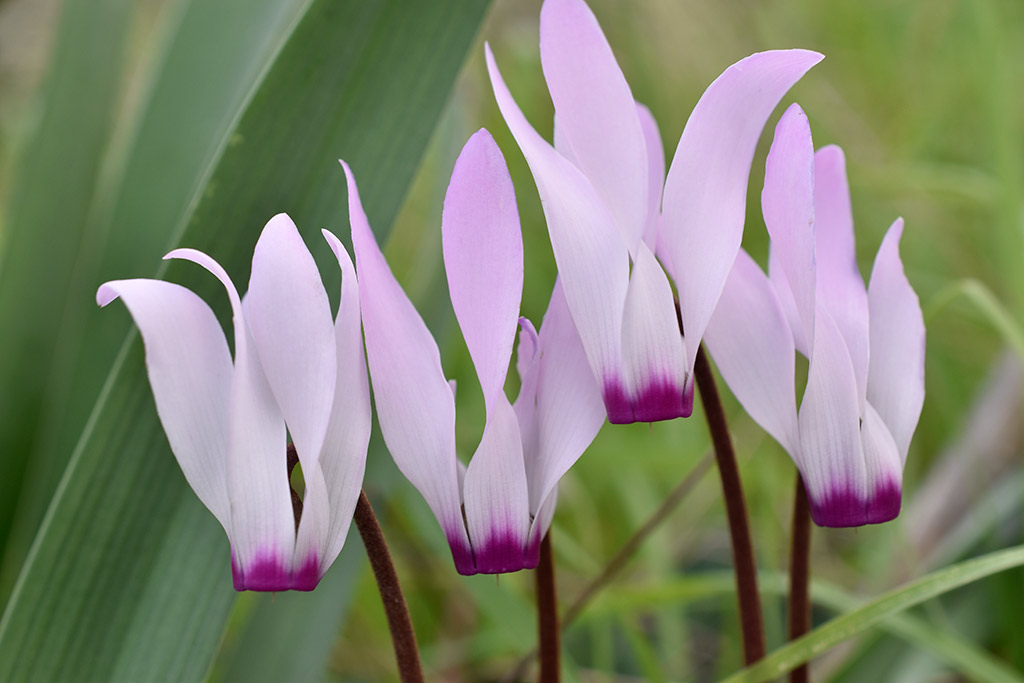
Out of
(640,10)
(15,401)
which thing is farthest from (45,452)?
(640,10)

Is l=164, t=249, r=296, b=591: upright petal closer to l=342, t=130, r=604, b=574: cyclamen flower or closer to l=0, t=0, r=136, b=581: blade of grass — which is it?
l=342, t=130, r=604, b=574: cyclamen flower

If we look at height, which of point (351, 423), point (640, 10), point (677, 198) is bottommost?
point (351, 423)

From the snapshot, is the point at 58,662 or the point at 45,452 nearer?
the point at 58,662

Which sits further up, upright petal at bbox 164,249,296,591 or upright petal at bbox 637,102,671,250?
upright petal at bbox 637,102,671,250

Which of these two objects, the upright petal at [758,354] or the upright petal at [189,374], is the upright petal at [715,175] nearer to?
the upright petal at [758,354]

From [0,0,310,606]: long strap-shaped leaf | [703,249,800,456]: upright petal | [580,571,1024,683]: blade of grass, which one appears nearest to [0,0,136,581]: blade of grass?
[0,0,310,606]: long strap-shaped leaf

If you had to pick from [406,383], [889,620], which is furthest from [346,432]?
[889,620]

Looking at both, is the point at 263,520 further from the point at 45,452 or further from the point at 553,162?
the point at 45,452
